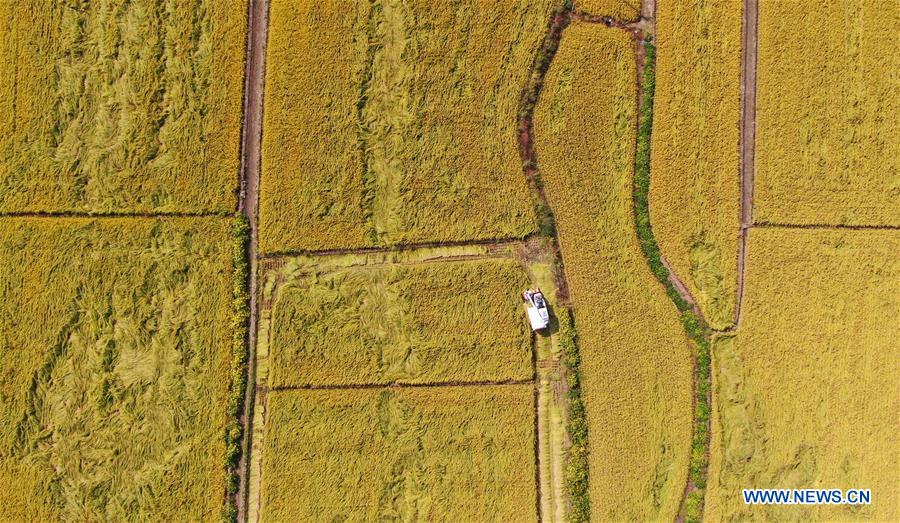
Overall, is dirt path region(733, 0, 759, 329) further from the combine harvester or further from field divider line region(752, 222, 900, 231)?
the combine harvester

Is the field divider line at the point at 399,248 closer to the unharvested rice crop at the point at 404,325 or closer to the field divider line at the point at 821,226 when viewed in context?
the unharvested rice crop at the point at 404,325

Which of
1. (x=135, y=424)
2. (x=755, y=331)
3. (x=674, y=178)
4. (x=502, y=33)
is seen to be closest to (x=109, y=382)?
(x=135, y=424)

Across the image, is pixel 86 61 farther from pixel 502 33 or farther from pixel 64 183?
pixel 502 33

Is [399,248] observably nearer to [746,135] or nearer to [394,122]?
[394,122]

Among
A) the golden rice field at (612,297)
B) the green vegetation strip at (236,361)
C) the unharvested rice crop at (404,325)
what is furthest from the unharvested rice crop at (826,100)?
the green vegetation strip at (236,361)

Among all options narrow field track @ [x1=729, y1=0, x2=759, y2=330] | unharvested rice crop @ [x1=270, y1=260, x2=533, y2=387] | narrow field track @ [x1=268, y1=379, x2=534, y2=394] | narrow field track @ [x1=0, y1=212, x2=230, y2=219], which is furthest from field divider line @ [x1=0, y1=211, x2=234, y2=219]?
narrow field track @ [x1=729, y1=0, x2=759, y2=330]

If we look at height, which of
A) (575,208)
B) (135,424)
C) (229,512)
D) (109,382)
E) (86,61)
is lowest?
(229,512)

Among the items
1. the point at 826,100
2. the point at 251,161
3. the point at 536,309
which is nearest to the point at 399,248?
the point at 536,309
